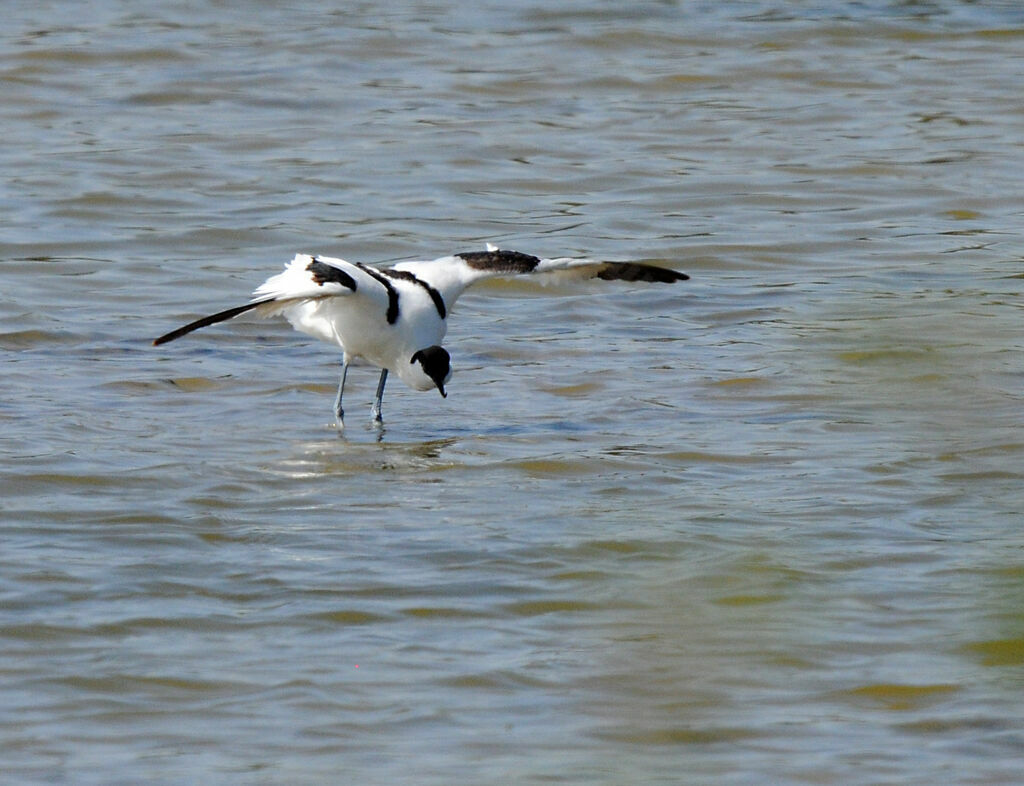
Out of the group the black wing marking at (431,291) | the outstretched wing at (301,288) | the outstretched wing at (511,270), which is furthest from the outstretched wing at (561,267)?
the outstretched wing at (301,288)

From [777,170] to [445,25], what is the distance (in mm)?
5526

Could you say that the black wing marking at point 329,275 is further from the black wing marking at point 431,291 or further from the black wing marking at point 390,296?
the black wing marking at point 431,291

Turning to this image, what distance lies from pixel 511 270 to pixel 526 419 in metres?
0.78

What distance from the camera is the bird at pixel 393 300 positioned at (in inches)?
318

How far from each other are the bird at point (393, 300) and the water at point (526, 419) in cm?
34

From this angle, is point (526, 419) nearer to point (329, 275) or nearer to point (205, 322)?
point (329, 275)

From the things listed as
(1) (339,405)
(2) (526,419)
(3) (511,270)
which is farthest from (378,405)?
(3) (511,270)

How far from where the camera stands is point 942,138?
14867 mm

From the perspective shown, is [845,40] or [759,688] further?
[845,40]

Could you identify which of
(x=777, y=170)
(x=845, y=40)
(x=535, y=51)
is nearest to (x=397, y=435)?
(x=777, y=170)

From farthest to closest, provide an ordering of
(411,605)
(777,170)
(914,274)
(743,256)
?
(777,170) < (743,256) < (914,274) < (411,605)

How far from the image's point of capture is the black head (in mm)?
8297

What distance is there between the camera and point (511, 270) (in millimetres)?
8844

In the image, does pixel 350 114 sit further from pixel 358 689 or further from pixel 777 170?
pixel 358 689
